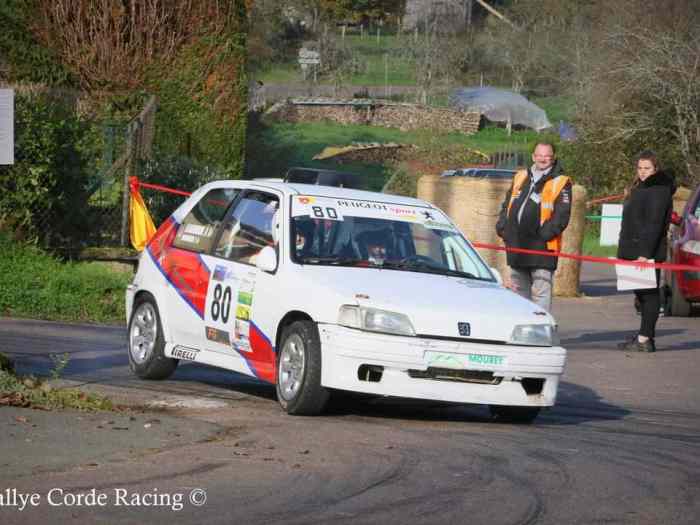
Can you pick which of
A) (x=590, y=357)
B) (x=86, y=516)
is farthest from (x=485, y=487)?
(x=590, y=357)

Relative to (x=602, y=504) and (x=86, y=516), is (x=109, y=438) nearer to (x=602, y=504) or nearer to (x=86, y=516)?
(x=86, y=516)

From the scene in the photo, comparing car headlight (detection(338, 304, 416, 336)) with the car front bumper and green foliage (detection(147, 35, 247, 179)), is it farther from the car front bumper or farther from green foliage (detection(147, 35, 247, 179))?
green foliage (detection(147, 35, 247, 179))

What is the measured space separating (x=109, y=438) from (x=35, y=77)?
74.1 ft

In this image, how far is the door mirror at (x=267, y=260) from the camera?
1042cm

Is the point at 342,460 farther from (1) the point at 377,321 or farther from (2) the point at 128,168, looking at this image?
(2) the point at 128,168

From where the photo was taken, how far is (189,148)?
98.7ft

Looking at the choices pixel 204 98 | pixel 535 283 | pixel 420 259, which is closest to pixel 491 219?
pixel 535 283

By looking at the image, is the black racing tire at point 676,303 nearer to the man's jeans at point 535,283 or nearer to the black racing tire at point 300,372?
the man's jeans at point 535,283

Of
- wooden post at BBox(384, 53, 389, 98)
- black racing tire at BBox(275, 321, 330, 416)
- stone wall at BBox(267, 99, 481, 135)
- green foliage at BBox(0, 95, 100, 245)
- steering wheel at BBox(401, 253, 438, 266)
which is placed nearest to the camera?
black racing tire at BBox(275, 321, 330, 416)

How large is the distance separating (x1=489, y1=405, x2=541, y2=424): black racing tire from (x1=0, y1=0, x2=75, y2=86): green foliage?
20686 millimetres

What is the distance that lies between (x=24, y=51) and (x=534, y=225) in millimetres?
18600

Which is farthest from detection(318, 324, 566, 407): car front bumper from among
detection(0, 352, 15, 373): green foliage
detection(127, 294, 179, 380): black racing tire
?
detection(127, 294, 179, 380): black racing tire

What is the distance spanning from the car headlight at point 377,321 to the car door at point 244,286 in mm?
821

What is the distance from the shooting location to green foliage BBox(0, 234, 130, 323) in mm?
16578
